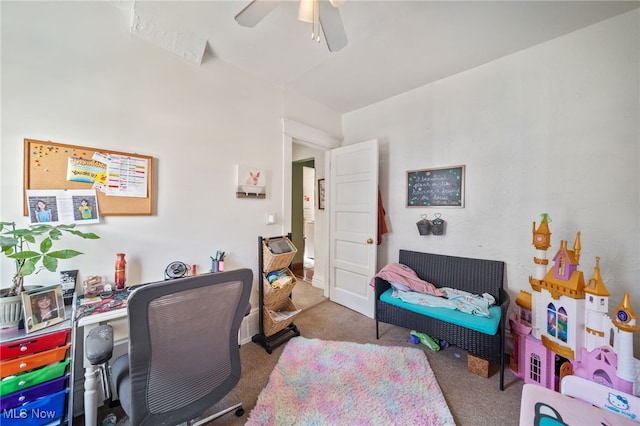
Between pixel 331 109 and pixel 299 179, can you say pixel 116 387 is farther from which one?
pixel 299 179

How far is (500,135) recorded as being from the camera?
7.06 feet

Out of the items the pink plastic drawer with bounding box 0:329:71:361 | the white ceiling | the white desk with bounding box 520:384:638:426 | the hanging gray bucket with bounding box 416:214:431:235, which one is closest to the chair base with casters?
the pink plastic drawer with bounding box 0:329:71:361

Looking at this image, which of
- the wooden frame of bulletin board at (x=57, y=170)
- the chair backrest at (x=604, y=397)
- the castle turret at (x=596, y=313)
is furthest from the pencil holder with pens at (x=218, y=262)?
the castle turret at (x=596, y=313)

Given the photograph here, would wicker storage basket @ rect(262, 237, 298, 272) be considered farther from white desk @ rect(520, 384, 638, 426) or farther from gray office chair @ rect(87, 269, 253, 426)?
white desk @ rect(520, 384, 638, 426)

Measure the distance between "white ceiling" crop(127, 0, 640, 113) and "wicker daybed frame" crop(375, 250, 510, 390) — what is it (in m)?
1.93

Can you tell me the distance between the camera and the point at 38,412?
1.04 meters

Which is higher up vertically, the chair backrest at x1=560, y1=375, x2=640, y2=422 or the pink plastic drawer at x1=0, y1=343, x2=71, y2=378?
the pink plastic drawer at x1=0, y1=343, x2=71, y2=378

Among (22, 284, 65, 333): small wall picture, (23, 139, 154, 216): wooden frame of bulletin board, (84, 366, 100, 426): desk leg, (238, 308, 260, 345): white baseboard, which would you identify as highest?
(23, 139, 154, 216): wooden frame of bulletin board

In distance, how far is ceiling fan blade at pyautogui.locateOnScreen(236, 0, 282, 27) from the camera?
1.28 metres

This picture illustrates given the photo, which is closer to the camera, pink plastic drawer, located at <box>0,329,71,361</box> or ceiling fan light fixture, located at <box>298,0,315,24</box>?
pink plastic drawer, located at <box>0,329,71,361</box>

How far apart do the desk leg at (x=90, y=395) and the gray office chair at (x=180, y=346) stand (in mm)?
80

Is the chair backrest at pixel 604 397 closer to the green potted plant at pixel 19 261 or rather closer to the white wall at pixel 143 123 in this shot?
the white wall at pixel 143 123

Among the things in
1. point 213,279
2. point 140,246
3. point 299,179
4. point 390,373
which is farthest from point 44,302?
point 299,179

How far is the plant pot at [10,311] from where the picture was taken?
1091 millimetres
